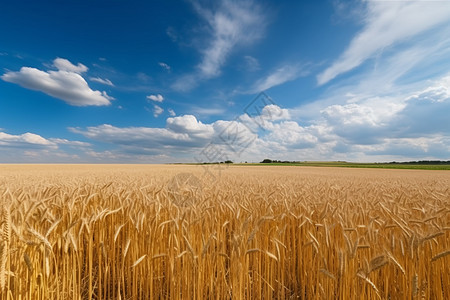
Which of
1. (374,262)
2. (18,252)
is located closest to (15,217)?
(18,252)

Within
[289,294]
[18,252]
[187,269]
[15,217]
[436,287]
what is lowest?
[289,294]

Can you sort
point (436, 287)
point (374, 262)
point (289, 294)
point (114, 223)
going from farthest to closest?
point (114, 223) → point (289, 294) → point (436, 287) → point (374, 262)

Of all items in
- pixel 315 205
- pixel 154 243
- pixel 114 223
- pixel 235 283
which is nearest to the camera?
pixel 235 283

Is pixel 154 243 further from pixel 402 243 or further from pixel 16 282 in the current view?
pixel 402 243

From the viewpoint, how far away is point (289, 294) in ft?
7.44

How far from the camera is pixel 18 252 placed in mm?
1820

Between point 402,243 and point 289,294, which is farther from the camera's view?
point 289,294

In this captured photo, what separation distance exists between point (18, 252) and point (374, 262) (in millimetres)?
2786

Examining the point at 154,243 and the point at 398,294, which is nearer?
the point at 398,294

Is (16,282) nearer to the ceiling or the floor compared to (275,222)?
nearer to the floor

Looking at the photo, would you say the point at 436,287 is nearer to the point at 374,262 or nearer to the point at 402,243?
the point at 402,243

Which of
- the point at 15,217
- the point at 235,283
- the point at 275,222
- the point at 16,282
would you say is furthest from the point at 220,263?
the point at 15,217

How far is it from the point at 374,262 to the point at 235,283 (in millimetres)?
1004

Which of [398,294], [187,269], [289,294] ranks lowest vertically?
[289,294]
